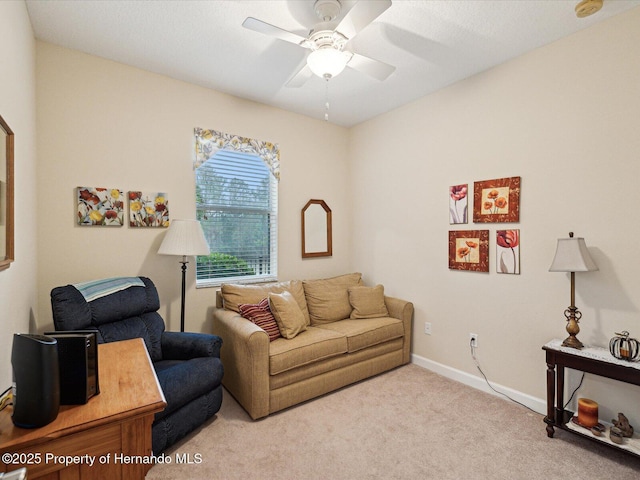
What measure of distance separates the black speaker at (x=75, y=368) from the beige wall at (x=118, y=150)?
1629 millimetres

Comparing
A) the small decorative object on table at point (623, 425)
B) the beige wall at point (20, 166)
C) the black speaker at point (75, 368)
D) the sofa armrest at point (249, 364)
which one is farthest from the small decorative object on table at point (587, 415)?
the beige wall at point (20, 166)

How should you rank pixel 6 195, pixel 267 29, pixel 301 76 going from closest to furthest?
pixel 6 195 → pixel 267 29 → pixel 301 76

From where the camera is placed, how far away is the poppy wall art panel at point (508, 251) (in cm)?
264

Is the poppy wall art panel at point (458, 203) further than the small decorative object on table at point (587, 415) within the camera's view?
Yes

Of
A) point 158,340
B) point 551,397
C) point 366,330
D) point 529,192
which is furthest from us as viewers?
point 366,330

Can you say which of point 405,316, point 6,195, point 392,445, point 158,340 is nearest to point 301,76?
point 6,195

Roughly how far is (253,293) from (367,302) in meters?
1.20

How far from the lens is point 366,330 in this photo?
303 centimetres

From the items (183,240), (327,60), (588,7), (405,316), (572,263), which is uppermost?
(588,7)

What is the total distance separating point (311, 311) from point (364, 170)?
1.86 meters

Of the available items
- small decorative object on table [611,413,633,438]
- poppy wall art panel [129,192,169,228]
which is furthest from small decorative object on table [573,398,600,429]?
poppy wall art panel [129,192,169,228]

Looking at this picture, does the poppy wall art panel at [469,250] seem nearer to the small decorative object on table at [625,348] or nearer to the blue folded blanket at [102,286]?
the small decorative object on table at [625,348]

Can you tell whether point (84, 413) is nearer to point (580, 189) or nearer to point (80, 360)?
point (80, 360)

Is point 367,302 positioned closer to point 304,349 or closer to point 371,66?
point 304,349
